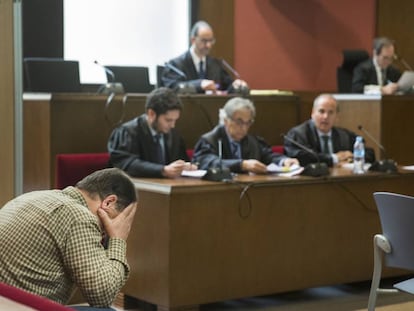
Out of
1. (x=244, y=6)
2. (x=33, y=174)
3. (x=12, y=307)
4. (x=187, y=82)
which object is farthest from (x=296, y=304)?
(x=244, y=6)

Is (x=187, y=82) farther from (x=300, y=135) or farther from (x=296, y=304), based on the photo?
(x=296, y=304)

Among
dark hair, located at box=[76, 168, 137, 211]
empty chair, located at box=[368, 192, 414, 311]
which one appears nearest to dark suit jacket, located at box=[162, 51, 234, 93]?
empty chair, located at box=[368, 192, 414, 311]

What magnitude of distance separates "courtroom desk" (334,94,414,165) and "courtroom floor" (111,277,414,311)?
151 cm

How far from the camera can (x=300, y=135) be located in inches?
251

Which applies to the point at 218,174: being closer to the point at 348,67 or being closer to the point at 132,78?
the point at 132,78

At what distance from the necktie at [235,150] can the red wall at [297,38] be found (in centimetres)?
305

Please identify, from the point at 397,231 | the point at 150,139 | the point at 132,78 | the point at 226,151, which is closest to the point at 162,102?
the point at 150,139

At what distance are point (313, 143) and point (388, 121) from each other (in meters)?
0.94

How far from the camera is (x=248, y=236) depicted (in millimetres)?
5207

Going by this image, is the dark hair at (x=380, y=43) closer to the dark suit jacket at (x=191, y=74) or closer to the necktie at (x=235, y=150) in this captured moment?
the dark suit jacket at (x=191, y=74)

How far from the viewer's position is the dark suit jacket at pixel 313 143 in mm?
6254

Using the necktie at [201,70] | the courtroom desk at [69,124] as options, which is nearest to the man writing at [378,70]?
the necktie at [201,70]

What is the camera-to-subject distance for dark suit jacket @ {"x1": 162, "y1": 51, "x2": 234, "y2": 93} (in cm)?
716

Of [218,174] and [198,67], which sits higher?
[198,67]
